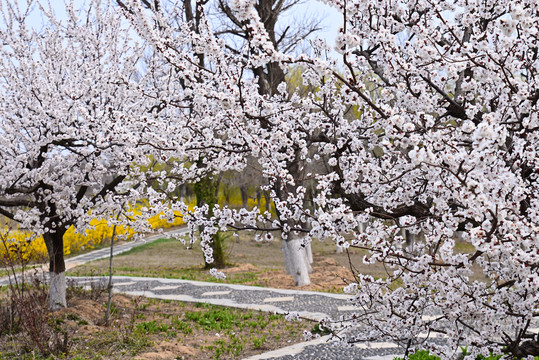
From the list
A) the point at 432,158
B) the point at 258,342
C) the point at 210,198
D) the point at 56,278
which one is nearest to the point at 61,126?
the point at 56,278

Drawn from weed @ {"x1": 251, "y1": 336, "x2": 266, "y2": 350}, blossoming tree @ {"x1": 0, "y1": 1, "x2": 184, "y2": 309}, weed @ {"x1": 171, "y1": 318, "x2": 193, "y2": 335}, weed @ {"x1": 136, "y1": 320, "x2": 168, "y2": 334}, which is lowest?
weed @ {"x1": 251, "y1": 336, "x2": 266, "y2": 350}

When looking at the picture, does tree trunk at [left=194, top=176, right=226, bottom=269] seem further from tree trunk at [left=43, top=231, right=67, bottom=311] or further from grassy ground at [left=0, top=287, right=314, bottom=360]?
tree trunk at [left=43, top=231, right=67, bottom=311]

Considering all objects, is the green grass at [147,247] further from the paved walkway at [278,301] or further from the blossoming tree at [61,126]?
the blossoming tree at [61,126]

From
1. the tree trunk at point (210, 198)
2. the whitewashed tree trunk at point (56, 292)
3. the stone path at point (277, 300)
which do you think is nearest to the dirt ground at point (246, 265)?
the tree trunk at point (210, 198)

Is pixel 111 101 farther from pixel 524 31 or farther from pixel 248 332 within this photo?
pixel 524 31

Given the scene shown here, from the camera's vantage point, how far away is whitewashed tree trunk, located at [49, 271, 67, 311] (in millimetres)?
8273

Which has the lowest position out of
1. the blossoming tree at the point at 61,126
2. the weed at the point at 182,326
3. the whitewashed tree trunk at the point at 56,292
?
the weed at the point at 182,326

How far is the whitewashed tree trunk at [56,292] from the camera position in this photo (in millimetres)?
8273

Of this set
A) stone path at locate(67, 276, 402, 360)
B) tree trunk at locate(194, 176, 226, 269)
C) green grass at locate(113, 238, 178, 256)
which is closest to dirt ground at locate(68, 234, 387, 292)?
green grass at locate(113, 238, 178, 256)

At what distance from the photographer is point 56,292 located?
834 cm

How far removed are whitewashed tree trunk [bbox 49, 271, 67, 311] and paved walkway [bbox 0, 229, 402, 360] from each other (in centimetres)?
163

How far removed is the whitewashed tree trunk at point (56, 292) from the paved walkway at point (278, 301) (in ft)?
5.36

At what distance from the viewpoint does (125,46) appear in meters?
8.91

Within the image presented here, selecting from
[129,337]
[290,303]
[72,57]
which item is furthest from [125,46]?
[290,303]
